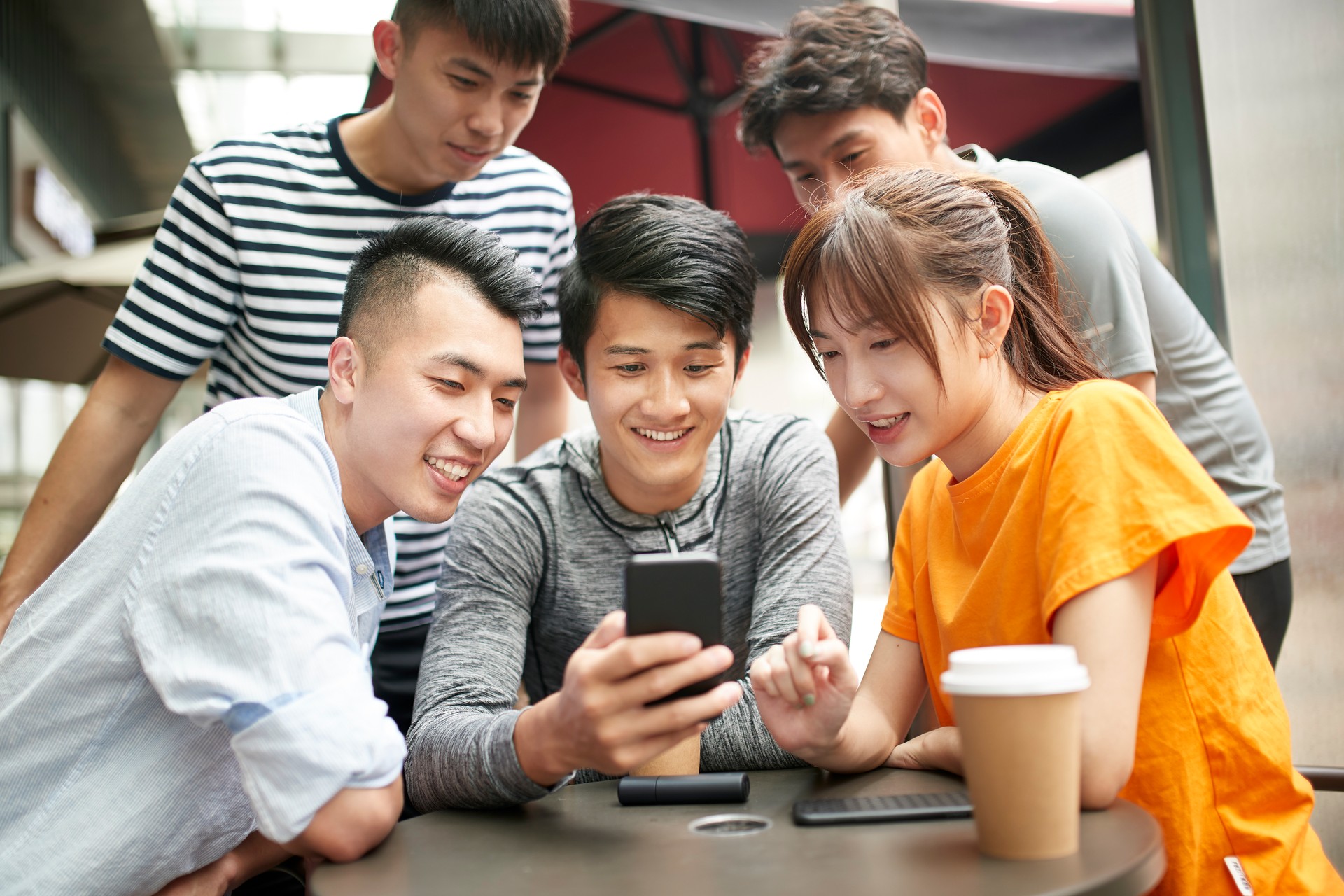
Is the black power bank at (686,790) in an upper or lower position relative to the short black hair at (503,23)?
lower

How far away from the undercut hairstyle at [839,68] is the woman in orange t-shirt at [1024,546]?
610 mm

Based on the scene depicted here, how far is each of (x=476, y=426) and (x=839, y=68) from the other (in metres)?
1.01

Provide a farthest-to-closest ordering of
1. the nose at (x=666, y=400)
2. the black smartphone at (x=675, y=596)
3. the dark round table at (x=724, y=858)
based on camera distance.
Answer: the nose at (x=666, y=400)
the black smartphone at (x=675, y=596)
the dark round table at (x=724, y=858)

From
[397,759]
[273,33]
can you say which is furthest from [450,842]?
[273,33]

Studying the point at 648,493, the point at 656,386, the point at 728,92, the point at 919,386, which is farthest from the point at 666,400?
the point at 728,92

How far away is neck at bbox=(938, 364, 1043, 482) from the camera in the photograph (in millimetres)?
1259

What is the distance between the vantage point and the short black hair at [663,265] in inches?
60.4

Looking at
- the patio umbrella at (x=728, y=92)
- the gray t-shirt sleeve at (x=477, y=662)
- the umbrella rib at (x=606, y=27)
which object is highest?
the umbrella rib at (x=606, y=27)

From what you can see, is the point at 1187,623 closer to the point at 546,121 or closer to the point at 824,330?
the point at 824,330

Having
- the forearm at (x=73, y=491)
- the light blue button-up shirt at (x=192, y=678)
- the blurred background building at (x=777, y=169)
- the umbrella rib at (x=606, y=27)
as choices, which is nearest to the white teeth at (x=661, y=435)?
the light blue button-up shirt at (x=192, y=678)

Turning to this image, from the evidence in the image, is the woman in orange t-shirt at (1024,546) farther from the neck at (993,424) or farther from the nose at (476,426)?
the nose at (476,426)

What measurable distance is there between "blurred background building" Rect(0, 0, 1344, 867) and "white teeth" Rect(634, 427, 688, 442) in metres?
0.81

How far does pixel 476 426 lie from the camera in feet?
4.47

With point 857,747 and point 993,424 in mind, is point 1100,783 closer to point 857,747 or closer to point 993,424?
point 857,747
